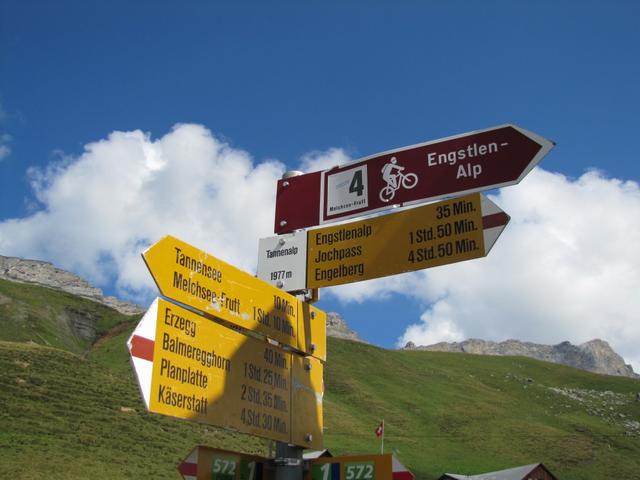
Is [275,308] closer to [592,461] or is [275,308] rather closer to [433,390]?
[592,461]

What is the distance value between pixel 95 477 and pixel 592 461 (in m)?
59.0

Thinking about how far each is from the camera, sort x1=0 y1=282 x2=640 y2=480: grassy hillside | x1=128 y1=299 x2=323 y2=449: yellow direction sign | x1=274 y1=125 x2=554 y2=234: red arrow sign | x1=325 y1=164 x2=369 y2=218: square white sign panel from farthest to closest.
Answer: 1. x1=0 y1=282 x2=640 y2=480: grassy hillside
2. x1=325 y1=164 x2=369 y2=218: square white sign panel
3. x1=274 y1=125 x2=554 y2=234: red arrow sign
4. x1=128 y1=299 x2=323 y2=449: yellow direction sign

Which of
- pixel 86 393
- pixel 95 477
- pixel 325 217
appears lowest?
pixel 95 477

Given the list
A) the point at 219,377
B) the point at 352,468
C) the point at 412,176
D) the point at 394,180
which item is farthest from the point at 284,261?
the point at 352,468

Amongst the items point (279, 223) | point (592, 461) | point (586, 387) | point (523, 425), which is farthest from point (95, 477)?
point (586, 387)

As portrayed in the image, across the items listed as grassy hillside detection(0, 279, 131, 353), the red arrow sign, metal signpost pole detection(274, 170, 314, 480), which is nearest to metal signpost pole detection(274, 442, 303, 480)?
metal signpost pole detection(274, 170, 314, 480)

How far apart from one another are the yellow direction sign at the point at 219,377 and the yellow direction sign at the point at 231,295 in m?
0.13

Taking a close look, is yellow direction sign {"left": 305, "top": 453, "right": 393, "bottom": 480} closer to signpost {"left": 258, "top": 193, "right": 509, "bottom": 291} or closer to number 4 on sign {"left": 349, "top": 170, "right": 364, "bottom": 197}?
signpost {"left": 258, "top": 193, "right": 509, "bottom": 291}

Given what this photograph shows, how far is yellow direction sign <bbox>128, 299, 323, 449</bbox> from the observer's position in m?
4.81

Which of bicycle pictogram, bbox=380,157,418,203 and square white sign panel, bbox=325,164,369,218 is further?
square white sign panel, bbox=325,164,369,218

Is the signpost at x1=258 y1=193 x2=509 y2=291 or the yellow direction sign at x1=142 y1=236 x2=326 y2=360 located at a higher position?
the signpost at x1=258 y1=193 x2=509 y2=291

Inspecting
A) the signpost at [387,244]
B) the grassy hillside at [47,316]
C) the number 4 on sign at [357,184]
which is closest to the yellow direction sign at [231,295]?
the signpost at [387,244]

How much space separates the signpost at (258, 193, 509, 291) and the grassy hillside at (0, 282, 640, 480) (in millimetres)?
34813

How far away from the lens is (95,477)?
3803 cm
